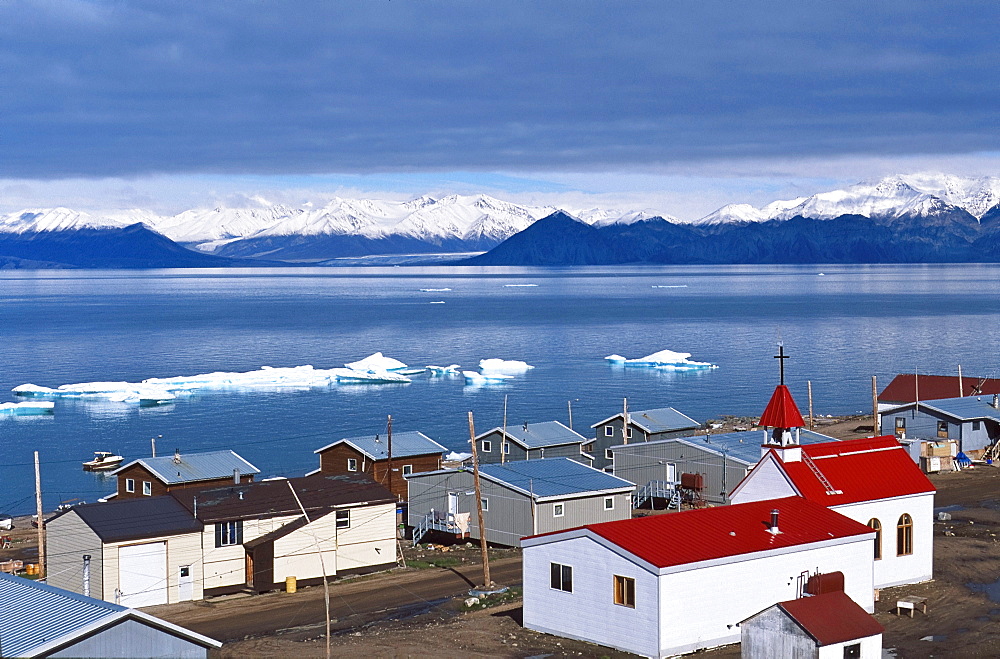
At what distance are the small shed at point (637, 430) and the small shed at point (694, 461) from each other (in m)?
5.23

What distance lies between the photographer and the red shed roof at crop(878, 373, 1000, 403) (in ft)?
226

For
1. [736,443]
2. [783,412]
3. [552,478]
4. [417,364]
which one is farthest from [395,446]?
[417,364]

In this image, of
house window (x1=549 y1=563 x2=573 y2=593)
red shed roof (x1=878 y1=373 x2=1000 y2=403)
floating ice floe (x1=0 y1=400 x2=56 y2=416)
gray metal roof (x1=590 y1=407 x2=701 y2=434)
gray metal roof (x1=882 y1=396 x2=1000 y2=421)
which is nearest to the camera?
house window (x1=549 y1=563 x2=573 y2=593)

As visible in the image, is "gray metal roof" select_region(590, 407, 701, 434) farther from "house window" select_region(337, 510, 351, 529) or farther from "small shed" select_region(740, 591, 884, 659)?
"small shed" select_region(740, 591, 884, 659)

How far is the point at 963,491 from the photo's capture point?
160ft

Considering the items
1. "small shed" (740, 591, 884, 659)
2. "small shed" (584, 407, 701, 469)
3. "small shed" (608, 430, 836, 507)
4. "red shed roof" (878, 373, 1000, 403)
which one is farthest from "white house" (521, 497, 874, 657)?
"red shed roof" (878, 373, 1000, 403)

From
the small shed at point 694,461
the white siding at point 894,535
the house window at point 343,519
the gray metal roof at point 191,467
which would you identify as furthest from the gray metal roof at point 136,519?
the small shed at point 694,461

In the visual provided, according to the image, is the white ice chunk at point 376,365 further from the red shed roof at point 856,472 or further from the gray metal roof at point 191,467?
the red shed roof at point 856,472

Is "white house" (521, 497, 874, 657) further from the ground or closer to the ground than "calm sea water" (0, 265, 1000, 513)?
further from the ground

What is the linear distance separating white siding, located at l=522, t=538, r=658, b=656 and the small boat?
40567 millimetres

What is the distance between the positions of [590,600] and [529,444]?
25212 mm

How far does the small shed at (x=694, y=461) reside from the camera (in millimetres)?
45656

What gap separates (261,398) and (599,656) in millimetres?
69053

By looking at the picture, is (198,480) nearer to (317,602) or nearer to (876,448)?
(317,602)
